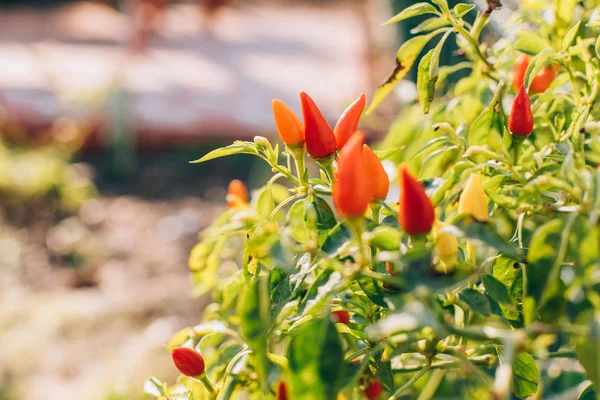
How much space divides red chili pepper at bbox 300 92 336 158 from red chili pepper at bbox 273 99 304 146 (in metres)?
0.02

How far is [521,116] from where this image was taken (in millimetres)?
501

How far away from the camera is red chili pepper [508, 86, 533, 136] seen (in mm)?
495

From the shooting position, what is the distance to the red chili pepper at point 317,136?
496 mm

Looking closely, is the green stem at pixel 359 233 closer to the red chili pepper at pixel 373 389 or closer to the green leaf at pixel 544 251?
the green leaf at pixel 544 251

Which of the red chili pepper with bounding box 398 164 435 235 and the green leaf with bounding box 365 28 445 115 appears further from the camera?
the green leaf with bounding box 365 28 445 115

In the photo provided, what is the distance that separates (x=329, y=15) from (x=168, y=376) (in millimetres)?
5737

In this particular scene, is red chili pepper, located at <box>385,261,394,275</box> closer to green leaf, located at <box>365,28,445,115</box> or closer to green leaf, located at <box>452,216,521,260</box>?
green leaf, located at <box>452,216,521,260</box>

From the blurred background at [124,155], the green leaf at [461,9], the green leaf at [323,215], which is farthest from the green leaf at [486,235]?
the blurred background at [124,155]

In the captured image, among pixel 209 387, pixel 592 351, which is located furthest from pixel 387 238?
pixel 209 387

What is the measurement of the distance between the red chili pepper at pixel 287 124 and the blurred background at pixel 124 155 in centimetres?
36

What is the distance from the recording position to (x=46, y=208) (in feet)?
9.25

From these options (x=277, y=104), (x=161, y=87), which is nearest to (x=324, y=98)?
(x=161, y=87)

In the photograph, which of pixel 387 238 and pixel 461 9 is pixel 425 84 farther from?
pixel 387 238

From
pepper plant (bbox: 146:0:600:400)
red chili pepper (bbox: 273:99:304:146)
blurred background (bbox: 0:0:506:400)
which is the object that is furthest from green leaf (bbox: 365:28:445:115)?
blurred background (bbox: 0:0:506:400)
